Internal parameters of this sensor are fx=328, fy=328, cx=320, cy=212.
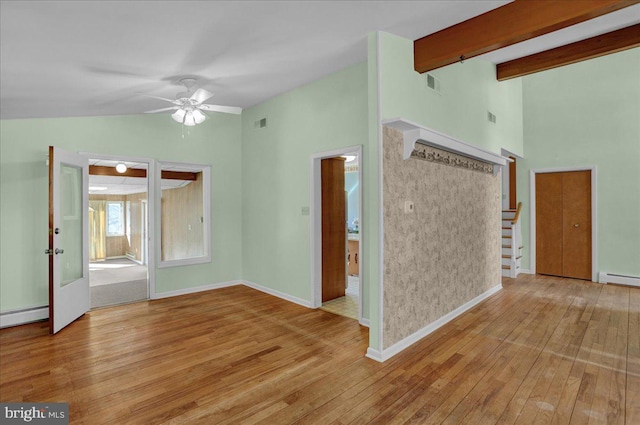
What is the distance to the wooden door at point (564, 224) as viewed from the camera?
6074mm

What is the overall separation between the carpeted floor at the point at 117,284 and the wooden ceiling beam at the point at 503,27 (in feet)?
16.6

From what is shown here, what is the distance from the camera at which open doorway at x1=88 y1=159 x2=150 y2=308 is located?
7.38 meters

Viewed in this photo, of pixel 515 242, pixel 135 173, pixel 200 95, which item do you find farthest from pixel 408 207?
pixel 135 173

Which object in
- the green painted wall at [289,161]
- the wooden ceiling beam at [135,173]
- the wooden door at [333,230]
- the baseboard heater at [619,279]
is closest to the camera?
the green painted wall at [289,161]

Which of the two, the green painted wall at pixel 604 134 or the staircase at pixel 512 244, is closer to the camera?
the green painted wall at pixel 604 134

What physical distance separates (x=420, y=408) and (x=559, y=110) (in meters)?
6.54

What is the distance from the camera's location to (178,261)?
16.9ft

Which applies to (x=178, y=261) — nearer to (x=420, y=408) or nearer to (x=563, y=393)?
(x=420, y=408)

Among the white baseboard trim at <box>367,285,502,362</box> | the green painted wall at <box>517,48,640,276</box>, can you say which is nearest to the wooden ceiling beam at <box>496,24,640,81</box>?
the green painted wall at <box>517,48,640,276</box>

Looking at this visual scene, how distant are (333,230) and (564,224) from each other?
4.77 m

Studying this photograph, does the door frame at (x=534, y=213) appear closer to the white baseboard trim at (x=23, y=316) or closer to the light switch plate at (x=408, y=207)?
the light switch plate at (x=408, y=207)

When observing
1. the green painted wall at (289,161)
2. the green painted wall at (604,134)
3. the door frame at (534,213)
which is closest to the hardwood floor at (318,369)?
the green painted wall at (289,161)

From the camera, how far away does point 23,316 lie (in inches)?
155

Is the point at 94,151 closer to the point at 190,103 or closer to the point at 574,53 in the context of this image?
the point at 190,103
